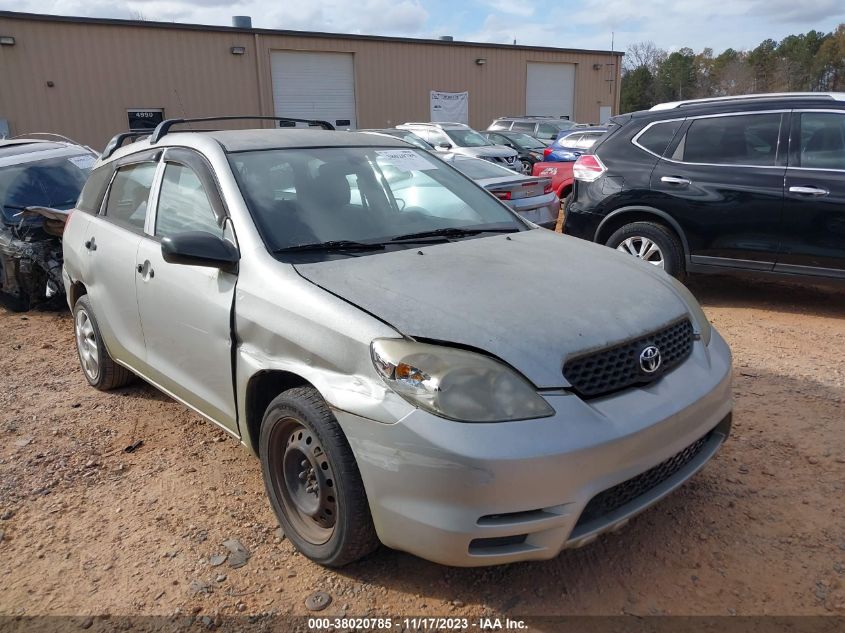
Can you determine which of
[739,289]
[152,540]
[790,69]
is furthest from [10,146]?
[790,69]

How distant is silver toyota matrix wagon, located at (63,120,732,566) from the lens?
7.33 ft

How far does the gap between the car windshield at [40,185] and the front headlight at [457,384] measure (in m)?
6.12

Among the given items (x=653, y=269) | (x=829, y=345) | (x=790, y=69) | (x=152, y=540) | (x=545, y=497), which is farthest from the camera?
(x=790, y=69)

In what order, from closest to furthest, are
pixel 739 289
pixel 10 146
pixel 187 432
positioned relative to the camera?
pixel 187 432 → pixel 739 289 → pixel 10 146

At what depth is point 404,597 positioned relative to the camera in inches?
102

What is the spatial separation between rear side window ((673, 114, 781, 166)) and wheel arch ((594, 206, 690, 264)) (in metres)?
0.55

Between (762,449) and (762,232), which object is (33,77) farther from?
(762,449)

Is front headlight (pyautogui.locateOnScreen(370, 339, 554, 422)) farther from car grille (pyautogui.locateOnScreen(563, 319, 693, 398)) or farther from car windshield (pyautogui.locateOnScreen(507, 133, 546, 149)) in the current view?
car windshield (pyautogui.locateOnScreen(507, 133, 546, 149))

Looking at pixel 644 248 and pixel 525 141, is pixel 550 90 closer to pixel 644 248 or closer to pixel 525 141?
pixel 525 141

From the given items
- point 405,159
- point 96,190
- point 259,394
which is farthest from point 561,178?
point 259,394

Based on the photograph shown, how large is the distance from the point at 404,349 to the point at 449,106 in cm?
2757

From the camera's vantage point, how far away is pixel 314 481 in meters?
2.71

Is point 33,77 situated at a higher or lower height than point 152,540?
higher

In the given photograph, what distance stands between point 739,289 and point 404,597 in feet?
18.3
